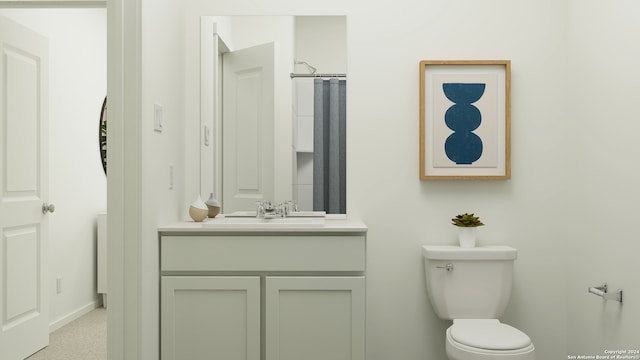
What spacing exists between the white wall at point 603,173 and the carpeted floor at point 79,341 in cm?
254

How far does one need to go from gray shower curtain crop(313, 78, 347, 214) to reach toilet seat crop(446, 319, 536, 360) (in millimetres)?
832

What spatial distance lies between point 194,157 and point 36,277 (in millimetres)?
1212

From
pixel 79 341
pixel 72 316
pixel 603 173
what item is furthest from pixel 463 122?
pixel 72 316

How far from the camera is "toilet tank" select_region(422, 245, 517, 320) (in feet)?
7.73

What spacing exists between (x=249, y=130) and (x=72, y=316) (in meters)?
2.07

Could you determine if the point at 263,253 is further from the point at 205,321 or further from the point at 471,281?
the point at 471,281

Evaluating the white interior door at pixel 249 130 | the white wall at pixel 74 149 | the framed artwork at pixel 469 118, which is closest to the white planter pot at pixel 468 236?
the framed artwork at pixel 469 118

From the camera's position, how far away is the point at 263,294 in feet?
7.04

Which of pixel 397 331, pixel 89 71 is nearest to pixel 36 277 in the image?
pixel 89 71

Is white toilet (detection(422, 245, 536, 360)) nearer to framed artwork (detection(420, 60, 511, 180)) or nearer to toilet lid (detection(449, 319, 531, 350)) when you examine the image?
toilet lid (detection(449, 319, 531, 350))

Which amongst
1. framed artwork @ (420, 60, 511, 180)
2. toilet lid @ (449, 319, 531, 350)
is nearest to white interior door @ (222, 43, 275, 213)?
framed artwork @ (420, 60, 511, 180)

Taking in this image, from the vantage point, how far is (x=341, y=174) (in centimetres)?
259

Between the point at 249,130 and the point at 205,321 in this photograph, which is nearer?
the point at 205,321

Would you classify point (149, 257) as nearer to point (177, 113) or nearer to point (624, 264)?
point (177, 113)
